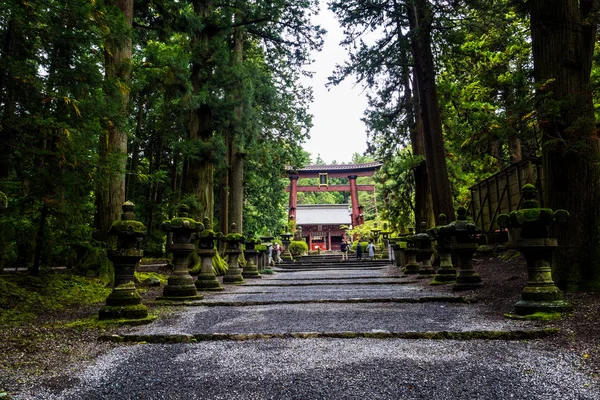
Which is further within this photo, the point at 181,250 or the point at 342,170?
the point at 342,170

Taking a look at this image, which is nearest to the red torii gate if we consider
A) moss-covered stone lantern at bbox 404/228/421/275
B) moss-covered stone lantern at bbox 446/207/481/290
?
moss-covered stone lantern at bbox 404/228/421/275

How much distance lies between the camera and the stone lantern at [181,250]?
6.34m

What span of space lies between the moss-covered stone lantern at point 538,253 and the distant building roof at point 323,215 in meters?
31.9

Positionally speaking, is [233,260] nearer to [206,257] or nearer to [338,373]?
[206,257]

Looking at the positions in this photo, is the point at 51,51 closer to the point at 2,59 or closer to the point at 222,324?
the point at 2,59

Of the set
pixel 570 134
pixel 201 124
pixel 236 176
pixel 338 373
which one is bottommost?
pixel 338 373

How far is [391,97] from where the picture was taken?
14078mm

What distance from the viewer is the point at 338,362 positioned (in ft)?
9.41

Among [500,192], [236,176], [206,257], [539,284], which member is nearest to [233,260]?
[206,257]

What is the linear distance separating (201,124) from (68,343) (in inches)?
326

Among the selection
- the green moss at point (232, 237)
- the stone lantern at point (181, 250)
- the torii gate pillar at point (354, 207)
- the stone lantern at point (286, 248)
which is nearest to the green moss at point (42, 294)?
the stone lantern at point (181, 250)

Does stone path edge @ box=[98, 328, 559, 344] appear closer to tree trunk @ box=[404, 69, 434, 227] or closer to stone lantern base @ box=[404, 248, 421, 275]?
stone lantern base @ box=[404, 248, 421, 275]

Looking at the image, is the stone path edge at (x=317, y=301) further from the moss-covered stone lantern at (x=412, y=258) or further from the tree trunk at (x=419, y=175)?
the tree trunk at (x=419, y=175)

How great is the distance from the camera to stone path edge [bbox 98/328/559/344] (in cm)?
342
